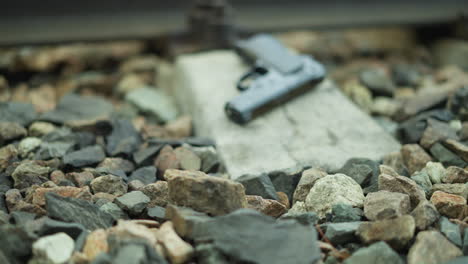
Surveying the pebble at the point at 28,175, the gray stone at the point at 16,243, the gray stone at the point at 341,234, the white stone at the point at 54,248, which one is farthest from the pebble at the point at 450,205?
the pebble at the point at 28,175

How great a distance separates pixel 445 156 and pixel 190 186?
1391 mm

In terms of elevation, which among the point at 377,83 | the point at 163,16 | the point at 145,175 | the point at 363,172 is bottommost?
the point at 145,175

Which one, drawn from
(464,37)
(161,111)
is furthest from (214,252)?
(464,37)

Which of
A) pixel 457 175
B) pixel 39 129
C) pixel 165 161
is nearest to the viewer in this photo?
pixel 457 175

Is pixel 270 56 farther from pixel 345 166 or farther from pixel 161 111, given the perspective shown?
pixel 345 166

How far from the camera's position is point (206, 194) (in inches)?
67.0

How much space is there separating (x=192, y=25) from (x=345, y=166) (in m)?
1.93

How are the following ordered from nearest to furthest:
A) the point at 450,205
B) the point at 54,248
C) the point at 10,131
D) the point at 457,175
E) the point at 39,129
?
the point at 54,248 → the point at 450,205 → the point at 457,175 → the point at 10,131 → the point at 39,129

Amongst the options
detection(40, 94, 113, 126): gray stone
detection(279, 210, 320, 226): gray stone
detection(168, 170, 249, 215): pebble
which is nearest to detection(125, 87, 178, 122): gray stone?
detection(40, 94, 113, 126): gray stone

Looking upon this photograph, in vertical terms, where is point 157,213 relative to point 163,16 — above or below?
below

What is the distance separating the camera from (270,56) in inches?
119

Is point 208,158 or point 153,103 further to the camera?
point 153,103

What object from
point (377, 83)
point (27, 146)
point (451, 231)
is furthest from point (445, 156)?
point (27, 146)

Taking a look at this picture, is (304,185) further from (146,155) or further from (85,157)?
(85,157)
